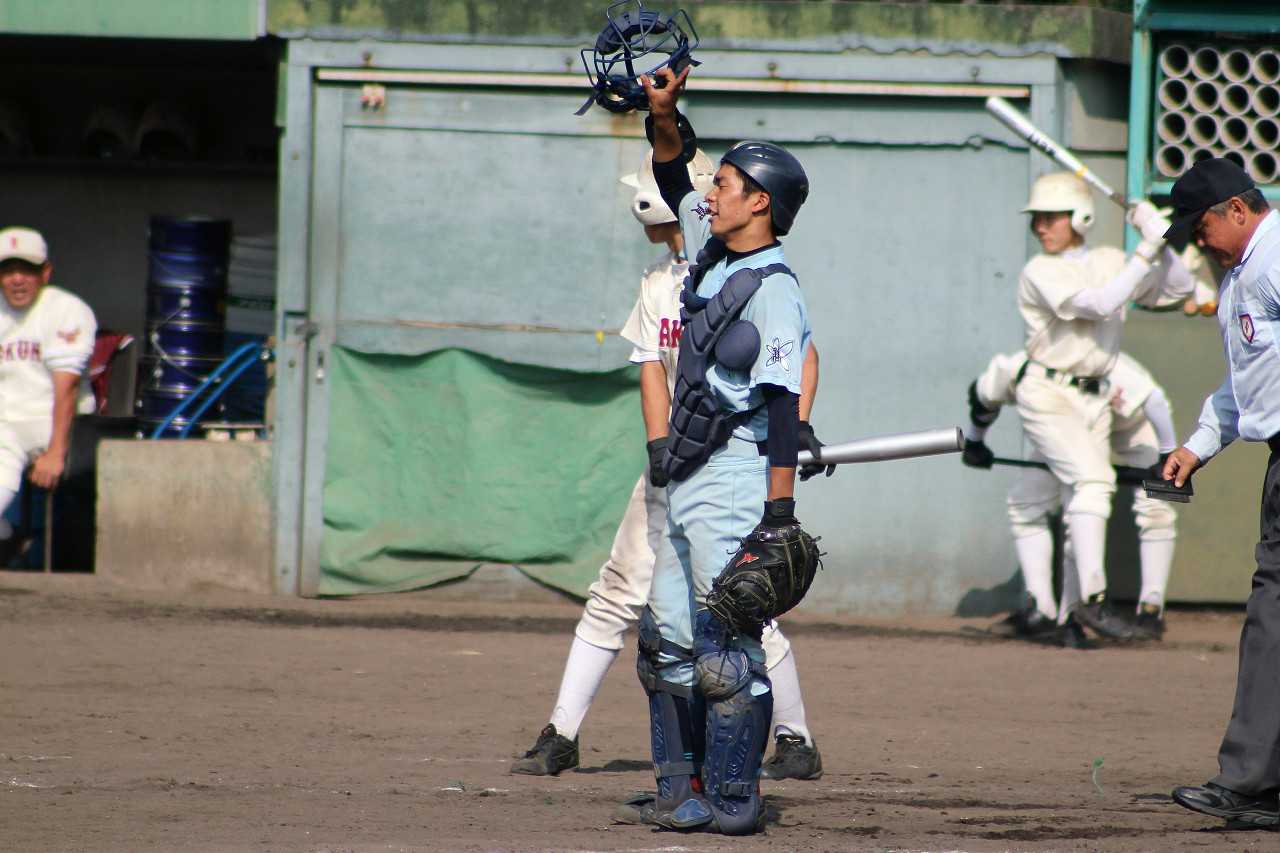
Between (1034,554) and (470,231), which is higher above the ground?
(470,231)

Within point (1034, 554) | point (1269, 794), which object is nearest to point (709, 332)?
point (1269, 794)

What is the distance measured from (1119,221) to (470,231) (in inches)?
146

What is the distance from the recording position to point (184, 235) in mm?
9164

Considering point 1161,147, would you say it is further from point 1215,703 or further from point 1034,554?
point 1215,703

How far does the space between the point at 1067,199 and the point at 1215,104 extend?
61.6 inches

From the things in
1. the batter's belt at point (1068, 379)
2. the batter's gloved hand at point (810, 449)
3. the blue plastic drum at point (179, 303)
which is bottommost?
the batter's gloved hand at point (810, 449)

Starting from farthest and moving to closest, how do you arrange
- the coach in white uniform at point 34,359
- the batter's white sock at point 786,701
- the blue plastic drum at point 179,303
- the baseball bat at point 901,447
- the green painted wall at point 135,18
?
the blue plastic drum at point 179,303 < the coach in white uniform at point 34,359 < the green painted wall at point 135,18 < the batter's white sock at point 786,701 < the baseball bat at point 901,447

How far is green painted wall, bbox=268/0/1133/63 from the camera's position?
7734 mm

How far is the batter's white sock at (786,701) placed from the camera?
4816mm

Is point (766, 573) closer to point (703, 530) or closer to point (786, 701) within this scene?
point (703, 530)

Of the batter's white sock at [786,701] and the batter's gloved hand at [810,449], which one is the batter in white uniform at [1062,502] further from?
the batter's gloved hand at [810,449]

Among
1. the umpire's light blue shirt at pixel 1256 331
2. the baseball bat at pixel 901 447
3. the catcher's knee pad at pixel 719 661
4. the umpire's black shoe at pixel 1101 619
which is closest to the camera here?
the catcher's knee pad at pixel 719 661

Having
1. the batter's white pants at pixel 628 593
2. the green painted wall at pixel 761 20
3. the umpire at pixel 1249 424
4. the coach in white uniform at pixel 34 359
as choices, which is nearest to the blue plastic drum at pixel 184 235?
the coach in white uniform at pixel 34 359

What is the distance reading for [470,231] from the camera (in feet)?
26.4
